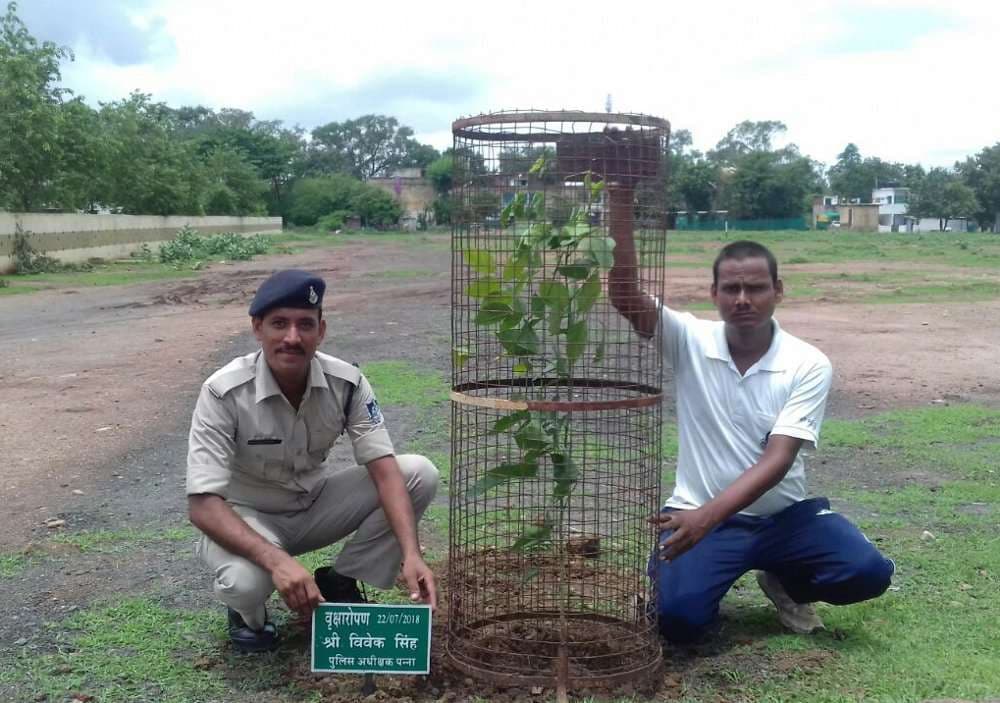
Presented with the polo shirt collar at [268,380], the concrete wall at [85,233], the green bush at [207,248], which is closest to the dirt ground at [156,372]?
the polo shirt collar at [268,380]

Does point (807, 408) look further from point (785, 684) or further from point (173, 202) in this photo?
point (173, 202)

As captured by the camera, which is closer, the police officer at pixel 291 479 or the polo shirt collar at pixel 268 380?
the police officer at pixel 291 479

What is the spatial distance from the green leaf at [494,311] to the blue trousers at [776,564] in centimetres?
111

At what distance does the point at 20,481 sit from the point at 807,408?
5.15 meters

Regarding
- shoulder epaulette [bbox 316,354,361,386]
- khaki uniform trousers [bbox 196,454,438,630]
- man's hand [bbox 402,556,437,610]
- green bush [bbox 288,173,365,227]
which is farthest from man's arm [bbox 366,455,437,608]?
green bush [bbox 288,173,365,227]

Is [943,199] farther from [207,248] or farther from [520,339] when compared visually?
[520,339]

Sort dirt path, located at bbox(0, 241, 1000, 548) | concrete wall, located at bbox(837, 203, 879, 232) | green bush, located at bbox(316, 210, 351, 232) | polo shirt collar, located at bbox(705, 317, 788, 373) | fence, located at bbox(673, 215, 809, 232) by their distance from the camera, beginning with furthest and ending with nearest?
concrete wall, located at bbox(837, 203, 879, 232) → green bush, located at bbox(316, 210, 351, 232) → fence, located at bbox(673, 215, 809, 232) → dirt path, located at bbox(0, 241, 1000, 548) → polo shirt collar, located at bbox(705, 317, 788, 373)

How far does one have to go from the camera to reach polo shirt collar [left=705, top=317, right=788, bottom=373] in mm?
4316

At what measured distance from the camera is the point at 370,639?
11.7 feet

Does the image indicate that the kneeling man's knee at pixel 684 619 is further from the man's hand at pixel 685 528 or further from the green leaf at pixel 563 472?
the green leaf at pixel 563 472

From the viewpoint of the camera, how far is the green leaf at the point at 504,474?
3814 mm

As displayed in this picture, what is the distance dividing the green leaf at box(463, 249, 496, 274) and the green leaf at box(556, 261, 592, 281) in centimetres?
25

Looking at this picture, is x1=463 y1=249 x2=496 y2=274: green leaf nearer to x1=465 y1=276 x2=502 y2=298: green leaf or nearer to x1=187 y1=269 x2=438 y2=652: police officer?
x1=465 y1=276 x2=502 y2=298: green leaf

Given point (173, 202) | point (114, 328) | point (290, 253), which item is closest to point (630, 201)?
point (114, 328)
